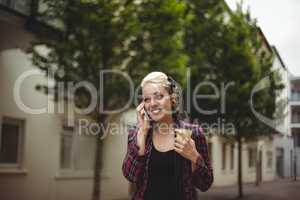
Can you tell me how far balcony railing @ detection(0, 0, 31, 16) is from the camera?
912 centimetres

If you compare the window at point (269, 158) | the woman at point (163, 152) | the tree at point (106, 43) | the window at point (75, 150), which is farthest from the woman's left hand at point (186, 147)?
the window at point (269, 158)

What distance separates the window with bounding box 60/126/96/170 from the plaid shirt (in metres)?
12.2

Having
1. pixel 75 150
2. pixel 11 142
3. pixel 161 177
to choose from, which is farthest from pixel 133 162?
pixel 75 150

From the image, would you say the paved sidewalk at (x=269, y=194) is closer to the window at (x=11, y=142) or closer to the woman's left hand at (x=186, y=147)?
the window at (x=11, y=142)

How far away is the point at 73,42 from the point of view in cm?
916

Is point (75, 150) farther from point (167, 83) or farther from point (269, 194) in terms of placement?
point (167, 83)

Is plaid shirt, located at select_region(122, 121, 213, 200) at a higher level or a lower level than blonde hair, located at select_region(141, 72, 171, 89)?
lower

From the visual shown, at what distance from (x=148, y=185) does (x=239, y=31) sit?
16323 millimetres

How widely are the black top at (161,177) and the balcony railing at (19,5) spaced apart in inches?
318

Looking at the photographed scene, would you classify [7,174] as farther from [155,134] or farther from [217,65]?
[155,134]

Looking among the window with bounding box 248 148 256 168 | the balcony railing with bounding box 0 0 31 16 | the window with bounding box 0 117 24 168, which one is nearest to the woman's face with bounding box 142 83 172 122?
the balcony railing with bounding box 0 0 31 16

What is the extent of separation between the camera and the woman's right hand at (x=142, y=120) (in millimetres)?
1698

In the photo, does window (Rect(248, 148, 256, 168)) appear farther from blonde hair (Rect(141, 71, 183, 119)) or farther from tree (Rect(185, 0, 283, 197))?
blonde hair (Rect(141, 71, 183, 119))

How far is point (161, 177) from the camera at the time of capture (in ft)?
5.44
